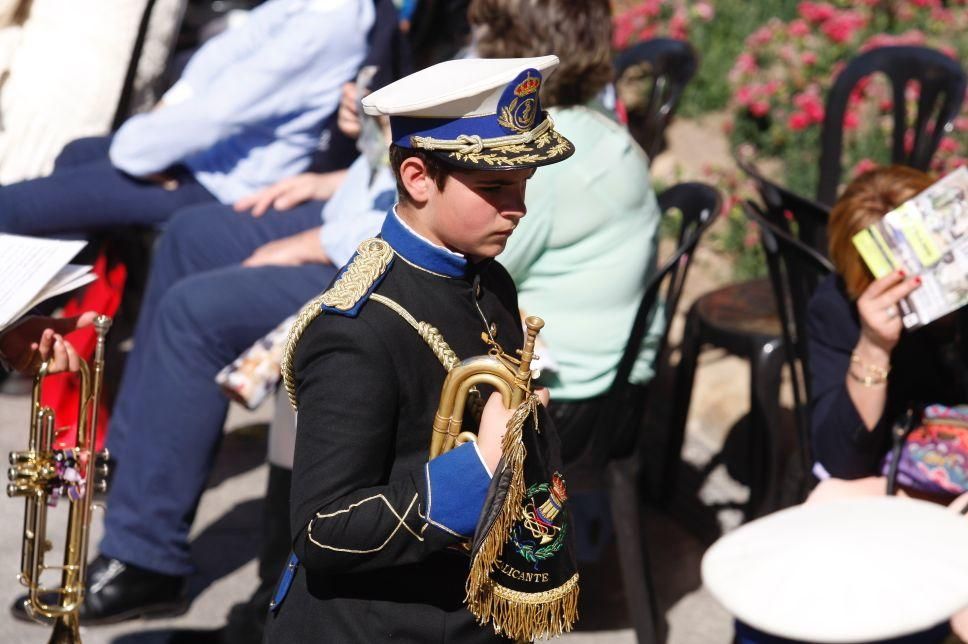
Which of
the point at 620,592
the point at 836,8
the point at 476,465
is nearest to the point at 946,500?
the point at 620,592

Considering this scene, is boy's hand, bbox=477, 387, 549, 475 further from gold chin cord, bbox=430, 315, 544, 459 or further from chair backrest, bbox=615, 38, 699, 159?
chair backrest, bbox=615, 38, 699, 159

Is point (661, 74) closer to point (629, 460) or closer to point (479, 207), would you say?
point (629, 460)

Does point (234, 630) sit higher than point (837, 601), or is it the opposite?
point (837, 601)

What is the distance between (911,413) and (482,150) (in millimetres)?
1499

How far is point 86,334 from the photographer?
12.0 feet

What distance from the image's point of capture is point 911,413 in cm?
278

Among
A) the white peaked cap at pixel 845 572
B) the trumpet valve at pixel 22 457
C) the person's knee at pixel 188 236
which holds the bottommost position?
the person's knee at pixel 188 236

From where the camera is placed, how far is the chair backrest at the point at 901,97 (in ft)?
13.0

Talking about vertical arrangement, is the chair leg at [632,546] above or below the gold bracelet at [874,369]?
below

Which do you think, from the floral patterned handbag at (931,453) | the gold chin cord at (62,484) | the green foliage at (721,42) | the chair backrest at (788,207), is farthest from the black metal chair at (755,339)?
the green foliage at (721,42)

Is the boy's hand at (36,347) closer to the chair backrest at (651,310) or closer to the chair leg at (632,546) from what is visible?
the chair backrest at (651,310)

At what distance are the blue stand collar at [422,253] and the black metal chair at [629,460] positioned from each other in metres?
1.29

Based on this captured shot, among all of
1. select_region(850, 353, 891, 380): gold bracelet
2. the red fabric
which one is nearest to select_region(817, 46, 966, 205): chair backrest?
select_region(850, 353, 891, 380): gold bracelet

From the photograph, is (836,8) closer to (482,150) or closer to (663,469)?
(663,469)
